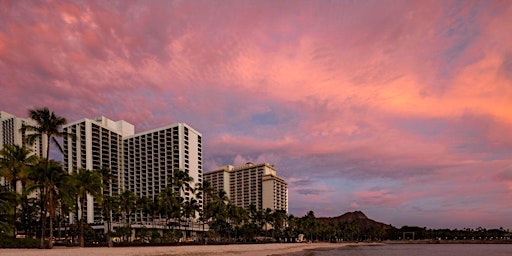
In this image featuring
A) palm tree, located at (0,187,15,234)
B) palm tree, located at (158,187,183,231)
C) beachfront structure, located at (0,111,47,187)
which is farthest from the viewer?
beachfront structure, located at (0,111,47,187)

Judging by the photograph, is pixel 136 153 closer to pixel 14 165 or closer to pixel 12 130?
pixel 12 130

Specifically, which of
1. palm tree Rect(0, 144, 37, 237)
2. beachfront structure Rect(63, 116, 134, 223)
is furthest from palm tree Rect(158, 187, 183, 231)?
beachfront structure Rect(63, 116, 134, 223)

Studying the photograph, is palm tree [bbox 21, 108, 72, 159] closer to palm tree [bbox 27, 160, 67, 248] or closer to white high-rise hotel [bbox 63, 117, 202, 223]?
palm tree [bbox 27, 160, 67, 248]

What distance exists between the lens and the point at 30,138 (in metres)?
52.8

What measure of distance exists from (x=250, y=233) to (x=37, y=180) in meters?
89.5

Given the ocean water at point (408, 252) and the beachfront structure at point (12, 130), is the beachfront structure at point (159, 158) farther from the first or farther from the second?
the ocean water at point (408, 252)

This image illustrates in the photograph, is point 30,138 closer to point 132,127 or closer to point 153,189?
point 153,189

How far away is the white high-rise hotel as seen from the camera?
505 feet

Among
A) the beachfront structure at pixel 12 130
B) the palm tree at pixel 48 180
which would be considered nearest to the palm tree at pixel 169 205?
the palm tree at pixel 48 180

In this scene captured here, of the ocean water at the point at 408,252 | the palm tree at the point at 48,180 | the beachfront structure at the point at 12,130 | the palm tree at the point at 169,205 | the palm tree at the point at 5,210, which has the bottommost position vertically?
the ocean water at the point at 408,252

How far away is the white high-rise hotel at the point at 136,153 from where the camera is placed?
15388cm

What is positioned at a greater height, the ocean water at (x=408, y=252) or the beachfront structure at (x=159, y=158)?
the beachfront structure at (x=159, y=158)

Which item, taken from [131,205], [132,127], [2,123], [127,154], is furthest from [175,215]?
[2,123]

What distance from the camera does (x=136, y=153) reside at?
564 ft
